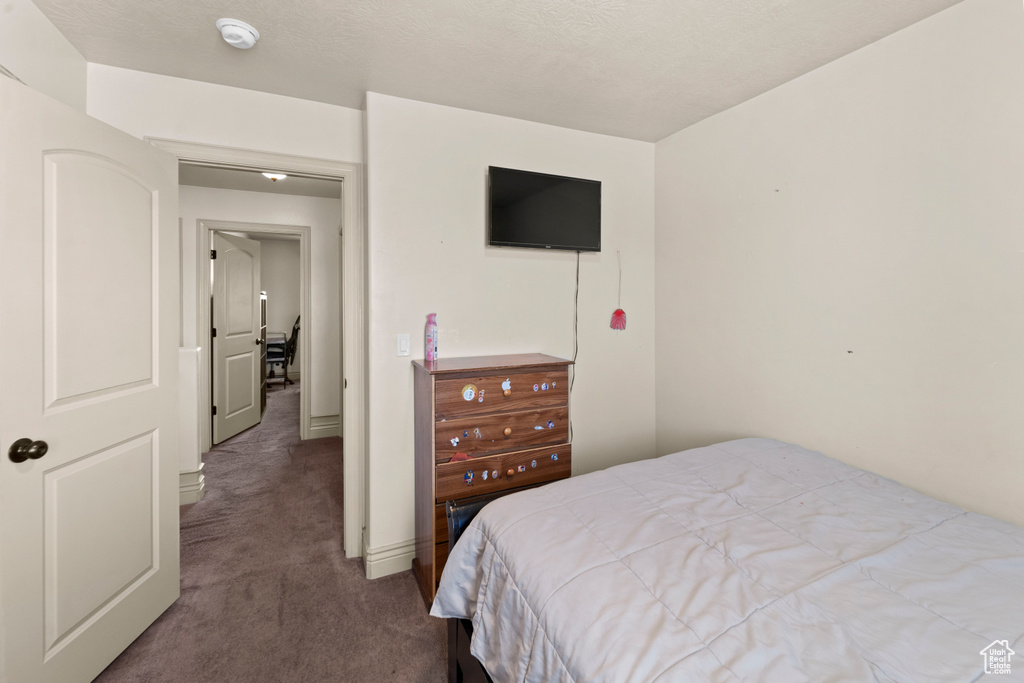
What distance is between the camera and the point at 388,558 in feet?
7.57

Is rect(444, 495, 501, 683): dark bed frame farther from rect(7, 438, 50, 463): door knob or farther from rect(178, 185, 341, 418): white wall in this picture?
rect(178, 185, 341, 418): white wall

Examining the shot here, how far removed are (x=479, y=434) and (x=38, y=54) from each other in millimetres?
2276

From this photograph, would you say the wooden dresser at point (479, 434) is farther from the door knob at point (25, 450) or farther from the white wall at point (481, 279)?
the door knob at point (25, 450)

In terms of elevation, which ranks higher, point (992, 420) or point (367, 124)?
point (367, 124)

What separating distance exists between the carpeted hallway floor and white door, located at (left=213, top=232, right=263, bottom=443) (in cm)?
140

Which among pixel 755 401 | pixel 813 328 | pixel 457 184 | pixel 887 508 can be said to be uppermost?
pixel 457 184

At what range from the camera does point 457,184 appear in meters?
2.42

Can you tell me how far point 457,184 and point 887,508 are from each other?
231cm

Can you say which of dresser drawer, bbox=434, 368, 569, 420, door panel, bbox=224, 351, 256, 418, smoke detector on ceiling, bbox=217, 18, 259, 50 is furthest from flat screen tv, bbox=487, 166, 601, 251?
door panel, bbox=224, 351, 256, 418

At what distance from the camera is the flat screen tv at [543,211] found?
95.4 inches

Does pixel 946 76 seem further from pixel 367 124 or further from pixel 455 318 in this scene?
pixel 367 124

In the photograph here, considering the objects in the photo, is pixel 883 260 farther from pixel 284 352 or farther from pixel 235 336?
pixel 284 352

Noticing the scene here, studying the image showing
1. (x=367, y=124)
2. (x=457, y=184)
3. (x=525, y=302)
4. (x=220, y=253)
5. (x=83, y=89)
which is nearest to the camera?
(x=83, y=89)

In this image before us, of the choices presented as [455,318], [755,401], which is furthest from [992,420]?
[455,318]
